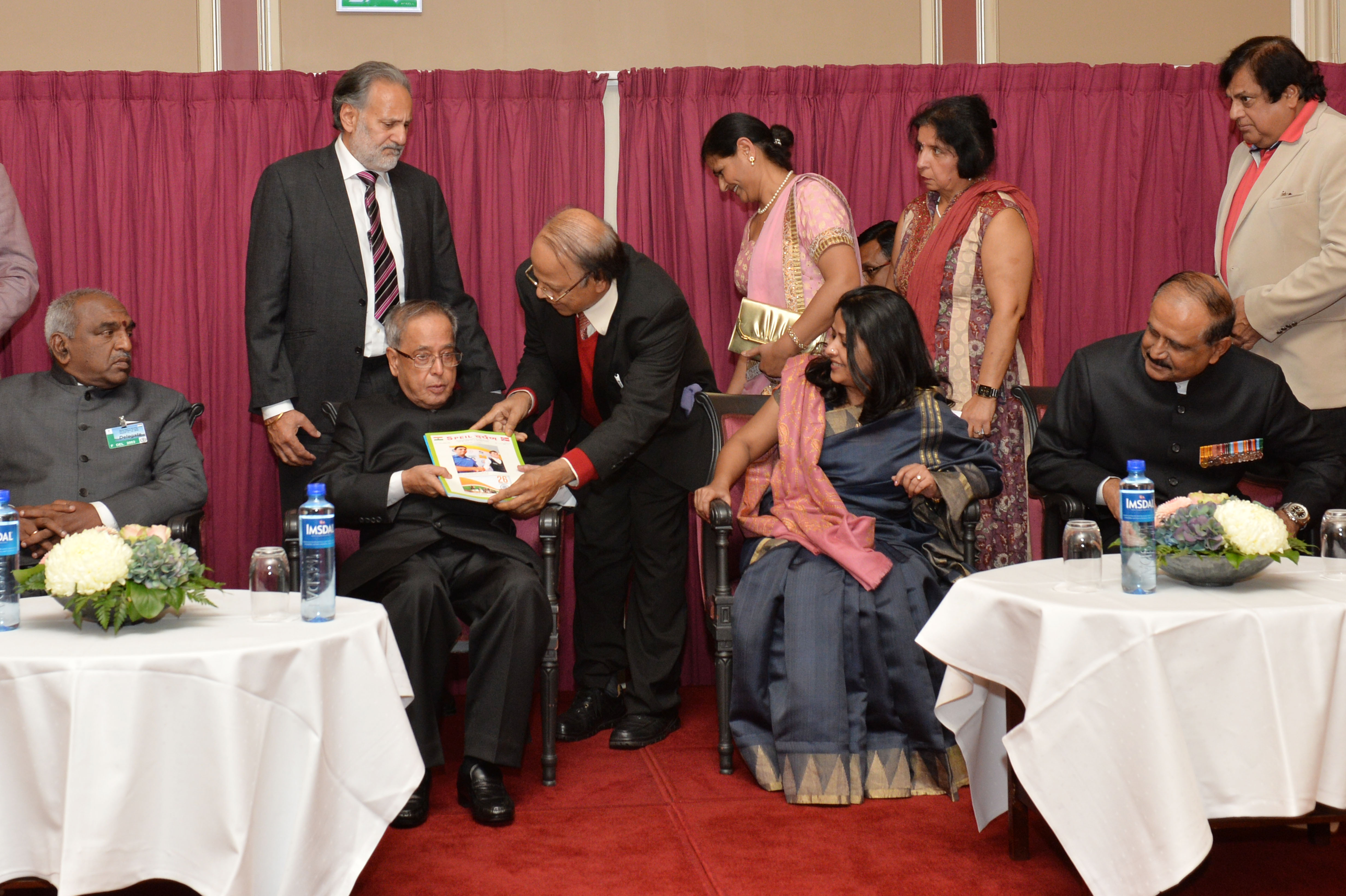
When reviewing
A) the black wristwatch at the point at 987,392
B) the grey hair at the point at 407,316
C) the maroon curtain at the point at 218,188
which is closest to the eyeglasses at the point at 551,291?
the grey hair at the point at 407,316

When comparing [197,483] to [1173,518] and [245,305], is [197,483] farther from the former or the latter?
[1173,518]

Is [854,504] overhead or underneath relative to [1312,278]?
underneath

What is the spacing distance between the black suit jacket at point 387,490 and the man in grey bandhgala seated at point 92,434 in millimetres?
461

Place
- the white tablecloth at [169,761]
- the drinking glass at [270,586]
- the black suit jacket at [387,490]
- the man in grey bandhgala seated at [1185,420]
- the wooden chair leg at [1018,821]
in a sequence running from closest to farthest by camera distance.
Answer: the white tablecloth at [169,761]
the drinking glass at [270,586]
the wooden chair leg at [1018,821]
the man in grey bandhgala seated at [1185,420]
the black suit jacket at [387,490]

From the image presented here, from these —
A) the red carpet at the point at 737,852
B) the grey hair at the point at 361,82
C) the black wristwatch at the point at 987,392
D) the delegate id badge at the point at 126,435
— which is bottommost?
the red carpet at the point at 737,852

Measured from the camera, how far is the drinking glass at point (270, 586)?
7.97 ft

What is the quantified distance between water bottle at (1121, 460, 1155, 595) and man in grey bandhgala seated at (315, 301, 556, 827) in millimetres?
1539

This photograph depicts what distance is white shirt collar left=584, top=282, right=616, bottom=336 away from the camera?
3.70 m

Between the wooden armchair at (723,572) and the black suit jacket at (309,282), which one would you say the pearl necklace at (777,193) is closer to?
the wooden armchair at (723,572)

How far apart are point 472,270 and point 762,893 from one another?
276 cm

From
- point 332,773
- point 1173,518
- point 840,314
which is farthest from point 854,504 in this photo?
point 332,773

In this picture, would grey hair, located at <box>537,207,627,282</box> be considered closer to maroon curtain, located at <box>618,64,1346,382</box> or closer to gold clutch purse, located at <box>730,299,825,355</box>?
gold clutch purse, located at <box>730,299,825,355</box>

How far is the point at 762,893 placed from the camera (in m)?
2.62

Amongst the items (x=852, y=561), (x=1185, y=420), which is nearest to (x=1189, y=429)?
(x=1185, y=420)
